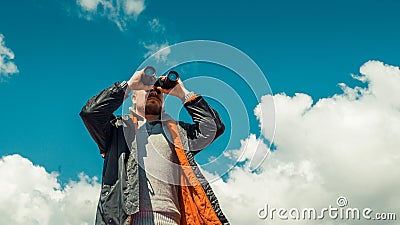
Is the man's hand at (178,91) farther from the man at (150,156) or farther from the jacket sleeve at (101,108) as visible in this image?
the jacket sleeve at (101,108)

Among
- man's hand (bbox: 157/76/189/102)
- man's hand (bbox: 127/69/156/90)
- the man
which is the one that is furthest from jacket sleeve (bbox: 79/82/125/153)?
man's hand (bbox: 157/76/189/102)

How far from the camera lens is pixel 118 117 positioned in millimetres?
7688

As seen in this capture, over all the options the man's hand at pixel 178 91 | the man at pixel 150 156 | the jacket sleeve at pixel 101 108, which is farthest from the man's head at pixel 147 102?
the jacket sleeve at pixel 101 108

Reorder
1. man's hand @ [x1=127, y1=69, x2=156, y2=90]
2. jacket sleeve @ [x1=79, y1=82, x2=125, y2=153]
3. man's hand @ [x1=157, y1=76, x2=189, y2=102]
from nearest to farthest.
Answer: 1. jacket sleeve @ [x1=79, y1=82, x2=125, y2=153]
2. man's hand @ [x1=127, y1=69, x2=156, y2=90]
3. man's hand @ [x1=157, y1=76, x2=189, y2=102]

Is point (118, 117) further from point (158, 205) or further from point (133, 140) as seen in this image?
point (158, 205)

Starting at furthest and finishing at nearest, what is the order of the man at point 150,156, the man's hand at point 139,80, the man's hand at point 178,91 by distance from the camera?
the man's hand at point 178,91, the man's hand at point 139,80, the man at point 150,156

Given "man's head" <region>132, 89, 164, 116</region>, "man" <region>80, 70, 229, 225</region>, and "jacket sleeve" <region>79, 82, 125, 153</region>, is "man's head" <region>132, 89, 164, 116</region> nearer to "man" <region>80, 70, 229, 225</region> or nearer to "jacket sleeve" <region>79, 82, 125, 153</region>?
"man" <region>80, 70, 229, 225</region>

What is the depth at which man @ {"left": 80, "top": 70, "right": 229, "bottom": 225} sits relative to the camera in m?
6.85

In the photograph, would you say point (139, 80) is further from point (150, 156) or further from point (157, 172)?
point (157, 172)

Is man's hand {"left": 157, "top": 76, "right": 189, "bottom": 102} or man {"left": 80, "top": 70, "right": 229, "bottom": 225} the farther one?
man's hand {"left": 157, "top": 76, "right": 189, "bottom": 102}

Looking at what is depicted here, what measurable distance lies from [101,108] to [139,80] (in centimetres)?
63

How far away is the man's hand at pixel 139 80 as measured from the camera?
24.3ft

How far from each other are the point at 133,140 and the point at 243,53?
175 cm

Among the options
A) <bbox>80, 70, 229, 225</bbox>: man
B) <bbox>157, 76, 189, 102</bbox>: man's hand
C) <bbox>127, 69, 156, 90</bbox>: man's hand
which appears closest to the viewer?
<bbox>80, 70, 229, 225</bbox>: man
